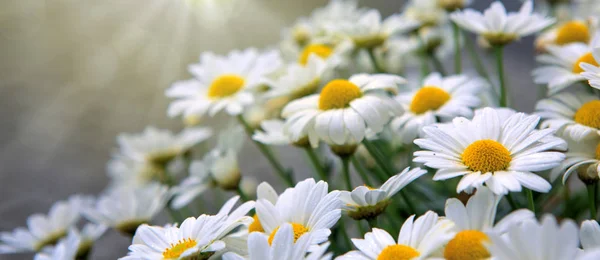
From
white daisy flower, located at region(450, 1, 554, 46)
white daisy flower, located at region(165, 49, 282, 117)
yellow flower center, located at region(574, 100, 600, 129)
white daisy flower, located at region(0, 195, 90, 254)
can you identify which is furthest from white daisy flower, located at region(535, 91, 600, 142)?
white daisy flower, located at region(0, 195, 90, 254)

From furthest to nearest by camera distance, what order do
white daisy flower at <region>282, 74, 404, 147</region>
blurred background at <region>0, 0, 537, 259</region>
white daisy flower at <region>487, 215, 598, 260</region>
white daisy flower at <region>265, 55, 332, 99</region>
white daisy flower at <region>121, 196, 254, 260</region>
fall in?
1. blurred background at <region>0, 0, 537, 259</region>
2. white daisy flower at <region>265, 55, 332, 99</region>
3. white daisy flower at <region>282, 74, 404, 147</region>
4. white daisy flower at <region>121, 196, 254, 260</region>
5. white daisy flower at <region>487, 215, 598, 260</region>

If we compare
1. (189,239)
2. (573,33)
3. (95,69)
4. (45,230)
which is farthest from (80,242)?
(95,69)

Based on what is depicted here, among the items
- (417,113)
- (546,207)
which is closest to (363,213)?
(417,113)

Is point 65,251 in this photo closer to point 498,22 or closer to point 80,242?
point 80,242

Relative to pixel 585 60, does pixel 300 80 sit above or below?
above

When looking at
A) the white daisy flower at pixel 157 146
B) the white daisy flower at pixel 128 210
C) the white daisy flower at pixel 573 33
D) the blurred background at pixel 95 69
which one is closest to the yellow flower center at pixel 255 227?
the white daisy flower at pixel 128 210

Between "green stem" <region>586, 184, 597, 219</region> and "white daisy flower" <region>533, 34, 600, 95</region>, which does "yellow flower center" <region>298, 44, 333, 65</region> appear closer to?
"white daisy flower" <region>533, 34, 600, 95</region>

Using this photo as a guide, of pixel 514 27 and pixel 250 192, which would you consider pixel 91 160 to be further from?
pixel 514 27
